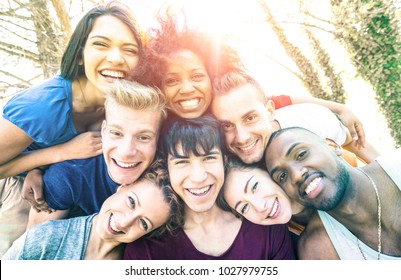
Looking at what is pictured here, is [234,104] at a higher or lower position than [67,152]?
higher

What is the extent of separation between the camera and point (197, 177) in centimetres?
215

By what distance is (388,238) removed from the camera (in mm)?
2244

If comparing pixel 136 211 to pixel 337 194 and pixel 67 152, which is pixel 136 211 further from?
pixel 337 194

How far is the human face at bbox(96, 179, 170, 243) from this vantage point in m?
2.19

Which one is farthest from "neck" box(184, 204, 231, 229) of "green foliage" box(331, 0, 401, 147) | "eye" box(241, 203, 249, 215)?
"green foliage" box(331, 0, 401, 147)

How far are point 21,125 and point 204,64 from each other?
103cm

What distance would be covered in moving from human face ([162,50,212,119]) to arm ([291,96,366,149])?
2.06 ft

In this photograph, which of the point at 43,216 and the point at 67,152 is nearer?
the point at 67,152

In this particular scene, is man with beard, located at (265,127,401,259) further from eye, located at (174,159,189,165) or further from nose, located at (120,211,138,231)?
nose, located at (120,211,138,231)

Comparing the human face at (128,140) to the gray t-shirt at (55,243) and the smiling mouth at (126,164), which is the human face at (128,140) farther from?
the gray t-shirt at (55,243)

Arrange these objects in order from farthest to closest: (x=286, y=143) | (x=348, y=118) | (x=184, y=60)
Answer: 1. (x=348, y=118)
2. (x=286, y=143)
3. (x=184, y=60)

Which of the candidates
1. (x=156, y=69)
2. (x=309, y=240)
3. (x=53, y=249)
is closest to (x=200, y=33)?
(x=156, y=69)

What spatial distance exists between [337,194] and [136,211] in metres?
1.12

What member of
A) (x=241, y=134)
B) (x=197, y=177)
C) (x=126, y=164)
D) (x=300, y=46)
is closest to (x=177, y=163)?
(x=197, y=177)
